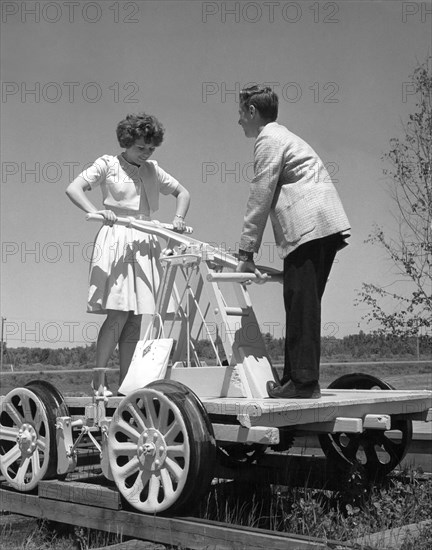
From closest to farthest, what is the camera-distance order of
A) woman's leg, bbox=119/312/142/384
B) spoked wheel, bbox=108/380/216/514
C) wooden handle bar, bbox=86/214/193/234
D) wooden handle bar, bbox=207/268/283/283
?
spoked wheel, bbox=108/380/216/514 → wooden handle bar, bbox=207/268/283/283 → wooden handle bar, bbox=86/214/193/234 → woman's leg, bbox=119/312/142/384

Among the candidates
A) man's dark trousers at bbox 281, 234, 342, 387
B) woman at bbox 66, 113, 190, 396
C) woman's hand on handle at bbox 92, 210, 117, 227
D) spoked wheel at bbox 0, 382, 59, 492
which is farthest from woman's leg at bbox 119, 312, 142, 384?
man's dark trousers at bbox 281, 234, 342, 387

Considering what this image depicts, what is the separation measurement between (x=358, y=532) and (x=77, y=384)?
10327mm

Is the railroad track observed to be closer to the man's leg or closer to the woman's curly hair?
the man's leg

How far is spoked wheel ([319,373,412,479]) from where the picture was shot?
524 cm

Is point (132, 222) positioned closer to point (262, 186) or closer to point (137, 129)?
point (137, 129)

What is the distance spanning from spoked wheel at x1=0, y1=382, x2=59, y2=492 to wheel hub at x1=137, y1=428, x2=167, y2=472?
97 centimetres

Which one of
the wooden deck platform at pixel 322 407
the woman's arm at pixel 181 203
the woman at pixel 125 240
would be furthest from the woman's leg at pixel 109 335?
the wooden deck platform at pixel 322 407

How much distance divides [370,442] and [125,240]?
2.08 m

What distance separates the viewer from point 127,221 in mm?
5125

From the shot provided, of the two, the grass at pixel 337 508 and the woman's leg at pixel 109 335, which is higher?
the woman's leg at pixel 109 335

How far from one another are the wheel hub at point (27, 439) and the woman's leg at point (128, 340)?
2.16 ft

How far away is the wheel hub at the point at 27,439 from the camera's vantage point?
5020mm

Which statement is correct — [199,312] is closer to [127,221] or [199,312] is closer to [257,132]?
[127,221]

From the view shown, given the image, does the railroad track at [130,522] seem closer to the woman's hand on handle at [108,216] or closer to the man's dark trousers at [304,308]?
the man's dark trousers at [304,308]
